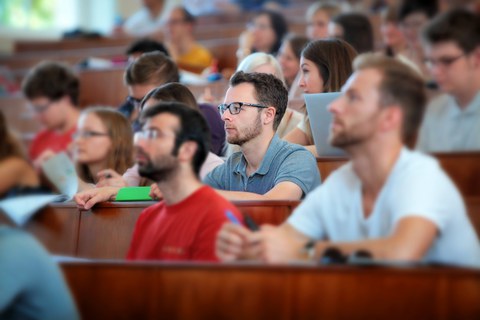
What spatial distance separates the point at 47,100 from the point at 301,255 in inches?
121

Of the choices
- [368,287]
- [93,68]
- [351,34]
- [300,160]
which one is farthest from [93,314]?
[93,68]

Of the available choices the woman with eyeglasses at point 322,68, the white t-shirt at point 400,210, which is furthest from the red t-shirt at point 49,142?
the white t-shirt at point 400,210

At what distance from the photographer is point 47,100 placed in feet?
16.8

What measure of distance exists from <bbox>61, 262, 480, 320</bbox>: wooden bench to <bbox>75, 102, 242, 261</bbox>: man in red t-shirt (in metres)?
0.28

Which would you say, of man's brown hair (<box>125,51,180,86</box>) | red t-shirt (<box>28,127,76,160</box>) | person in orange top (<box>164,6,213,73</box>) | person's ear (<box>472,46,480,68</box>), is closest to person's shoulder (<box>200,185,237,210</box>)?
person's ear (<box>472,46,480,68</box>)

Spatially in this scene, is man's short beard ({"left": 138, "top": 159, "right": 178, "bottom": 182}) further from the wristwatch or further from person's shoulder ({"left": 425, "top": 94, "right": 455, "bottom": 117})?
person's shoulder ({"left": 425, "top": 94, "right": 455, "bottom": 117})

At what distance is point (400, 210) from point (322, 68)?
1.52 meters

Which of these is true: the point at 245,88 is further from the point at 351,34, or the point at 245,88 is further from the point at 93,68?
the point at 93,68

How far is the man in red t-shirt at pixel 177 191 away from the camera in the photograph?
2.42m

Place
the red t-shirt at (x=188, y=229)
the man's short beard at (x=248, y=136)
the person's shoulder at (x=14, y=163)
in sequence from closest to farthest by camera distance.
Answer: the person's shoulder at (x=14, y=163) → the red t-shirt at (x=188, y=229) → the man's short beard at (x=248, y=136)

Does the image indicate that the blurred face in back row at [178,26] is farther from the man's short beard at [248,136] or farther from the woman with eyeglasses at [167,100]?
the man's short beard at [248,136]

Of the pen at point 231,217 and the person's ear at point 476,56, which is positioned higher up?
the person's ear at point 476,56

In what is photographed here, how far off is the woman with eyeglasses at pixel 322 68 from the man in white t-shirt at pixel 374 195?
1.21 metres

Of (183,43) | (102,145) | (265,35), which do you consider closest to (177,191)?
(102,145)
